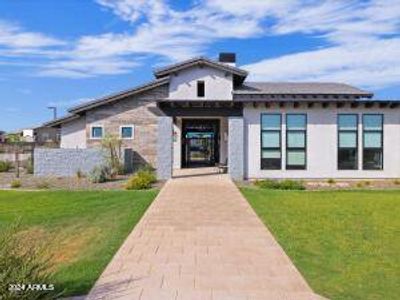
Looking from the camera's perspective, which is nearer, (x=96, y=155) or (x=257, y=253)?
(x=257, y=253)

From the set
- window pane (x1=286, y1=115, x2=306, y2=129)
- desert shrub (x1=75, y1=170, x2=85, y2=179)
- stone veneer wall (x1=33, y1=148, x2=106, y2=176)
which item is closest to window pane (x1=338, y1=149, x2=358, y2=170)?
window pane (x1=286, y1=115, x2=306, y2=129)

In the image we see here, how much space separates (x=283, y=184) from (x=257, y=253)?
469 inches

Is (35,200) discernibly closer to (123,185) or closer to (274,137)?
(123,185)

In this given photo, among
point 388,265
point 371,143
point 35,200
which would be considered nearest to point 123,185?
→ point 35,200

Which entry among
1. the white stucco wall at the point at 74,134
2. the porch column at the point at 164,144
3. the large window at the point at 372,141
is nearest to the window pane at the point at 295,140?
the large window at the point at 372,141

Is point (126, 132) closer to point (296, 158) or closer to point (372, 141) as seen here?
point (296, 158)

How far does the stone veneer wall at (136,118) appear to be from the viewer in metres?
30.3

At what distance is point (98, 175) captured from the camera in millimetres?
23234

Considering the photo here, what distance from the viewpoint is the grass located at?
806cm

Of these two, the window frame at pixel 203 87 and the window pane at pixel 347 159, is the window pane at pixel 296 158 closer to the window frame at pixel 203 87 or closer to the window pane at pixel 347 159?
the window pane at pixel 347 159

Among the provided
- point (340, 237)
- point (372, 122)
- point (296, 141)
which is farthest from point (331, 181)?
point (340, 237)

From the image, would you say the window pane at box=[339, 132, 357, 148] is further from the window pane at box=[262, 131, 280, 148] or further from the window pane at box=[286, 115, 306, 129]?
the window pane at box=[262, 131, 280, 148]

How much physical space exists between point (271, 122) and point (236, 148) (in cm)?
196

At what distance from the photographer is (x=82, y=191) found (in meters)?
19.5
